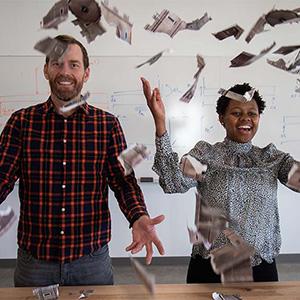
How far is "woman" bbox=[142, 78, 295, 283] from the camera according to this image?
1.33 m

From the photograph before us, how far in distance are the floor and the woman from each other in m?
1.64

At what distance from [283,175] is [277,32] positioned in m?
2.01

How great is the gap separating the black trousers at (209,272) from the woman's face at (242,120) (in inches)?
17.6

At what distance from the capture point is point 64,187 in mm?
1305

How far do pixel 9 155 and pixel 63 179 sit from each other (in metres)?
0.19

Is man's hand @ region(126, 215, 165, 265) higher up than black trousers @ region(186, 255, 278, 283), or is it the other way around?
man's hand @ region(126, 215, 165, 265)

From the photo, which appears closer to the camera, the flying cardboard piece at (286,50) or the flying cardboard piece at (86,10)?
the flying cardboard piece at (86,10)

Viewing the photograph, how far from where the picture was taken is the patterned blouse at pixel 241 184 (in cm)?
133

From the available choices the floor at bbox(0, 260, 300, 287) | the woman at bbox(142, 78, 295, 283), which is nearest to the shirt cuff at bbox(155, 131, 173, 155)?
the woman at bbox(142, 78, 295, 283)

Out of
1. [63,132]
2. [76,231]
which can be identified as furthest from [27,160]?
[76,231]

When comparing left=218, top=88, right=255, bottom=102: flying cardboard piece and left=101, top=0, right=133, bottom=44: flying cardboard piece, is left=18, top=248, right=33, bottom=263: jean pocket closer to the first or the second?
left=101, top=0, right=133, bottom=44: flying cardboard piece

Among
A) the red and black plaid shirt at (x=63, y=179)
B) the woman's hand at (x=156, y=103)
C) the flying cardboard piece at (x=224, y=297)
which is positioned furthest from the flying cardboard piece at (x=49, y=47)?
the flying cardboard piece at (x=224, y=297)

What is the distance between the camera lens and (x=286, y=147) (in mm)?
3090

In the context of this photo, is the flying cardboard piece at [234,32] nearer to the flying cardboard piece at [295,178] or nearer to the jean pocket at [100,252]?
the flying cardboard piece at [295,178]
